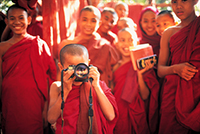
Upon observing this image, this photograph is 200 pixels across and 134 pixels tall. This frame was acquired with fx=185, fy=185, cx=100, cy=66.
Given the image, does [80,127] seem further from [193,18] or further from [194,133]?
[193,18]

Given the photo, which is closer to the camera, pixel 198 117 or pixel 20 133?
pixel 198 117

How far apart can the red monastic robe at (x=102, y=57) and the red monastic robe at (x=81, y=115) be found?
3.27 ft

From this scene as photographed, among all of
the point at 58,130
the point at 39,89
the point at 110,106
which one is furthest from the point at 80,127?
the point at 39,89

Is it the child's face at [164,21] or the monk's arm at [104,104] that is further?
the child's face at [164,21]

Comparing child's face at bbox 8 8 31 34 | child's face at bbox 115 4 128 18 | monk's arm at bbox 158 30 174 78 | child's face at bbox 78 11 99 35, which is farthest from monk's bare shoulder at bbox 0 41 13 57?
child's face at bbox 115 4 128 18

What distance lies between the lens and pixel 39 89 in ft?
7.61

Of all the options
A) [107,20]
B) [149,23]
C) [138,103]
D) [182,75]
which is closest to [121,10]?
[107,20]

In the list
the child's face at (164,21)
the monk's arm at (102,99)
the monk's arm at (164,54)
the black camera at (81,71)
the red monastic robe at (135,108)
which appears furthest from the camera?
the child's face at (164,21)

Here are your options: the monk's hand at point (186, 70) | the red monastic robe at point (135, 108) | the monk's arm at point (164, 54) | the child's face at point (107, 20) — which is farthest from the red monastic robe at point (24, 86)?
the monk's hand at point (186, 70)

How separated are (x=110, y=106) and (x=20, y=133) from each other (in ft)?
4.22

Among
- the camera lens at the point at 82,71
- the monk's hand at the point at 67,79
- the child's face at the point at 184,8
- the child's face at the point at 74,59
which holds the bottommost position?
the monk's hand at the point at 67,79

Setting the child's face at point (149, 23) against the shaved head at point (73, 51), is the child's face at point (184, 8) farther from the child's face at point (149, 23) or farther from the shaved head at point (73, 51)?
the shaved head at point (73, 51)

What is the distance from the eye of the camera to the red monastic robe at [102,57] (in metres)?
2.66

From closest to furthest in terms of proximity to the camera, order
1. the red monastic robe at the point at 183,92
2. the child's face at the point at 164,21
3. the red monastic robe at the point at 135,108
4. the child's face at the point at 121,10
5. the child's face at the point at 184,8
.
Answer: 1. the red monastic robe at the point at 183,92
2. the child's face at the point at 184,8
3. the red monastic robe at the point at 135,108
4. the child's face at the point at 164,21
5. the child's face at the point at 121,10
